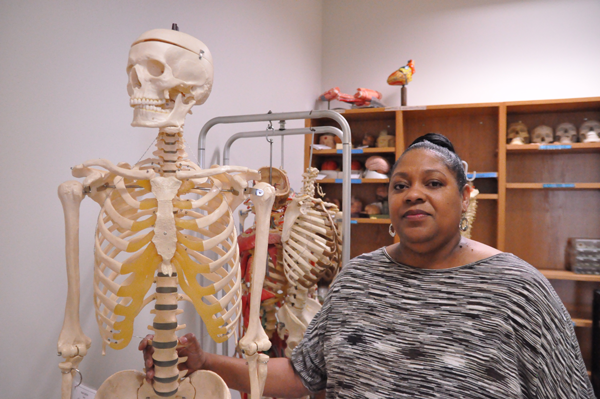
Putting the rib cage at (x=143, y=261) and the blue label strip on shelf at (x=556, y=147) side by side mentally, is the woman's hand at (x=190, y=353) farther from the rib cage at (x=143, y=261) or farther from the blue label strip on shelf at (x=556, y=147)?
the blue label strip on shelf at (x=556, y=147)

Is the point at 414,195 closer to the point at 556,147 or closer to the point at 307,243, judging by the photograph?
the point at 307,243

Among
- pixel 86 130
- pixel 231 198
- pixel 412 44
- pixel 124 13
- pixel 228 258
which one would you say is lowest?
pixel 228 258

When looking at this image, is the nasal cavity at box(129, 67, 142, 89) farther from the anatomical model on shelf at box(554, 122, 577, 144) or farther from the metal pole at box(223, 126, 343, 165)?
the anatomical model on shelf at box(554, 122, 577, 144)

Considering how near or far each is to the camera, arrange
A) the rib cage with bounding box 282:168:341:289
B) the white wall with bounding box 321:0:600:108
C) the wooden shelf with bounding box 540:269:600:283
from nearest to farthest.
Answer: the rib cage with bounding box 282:168:341:289 → the wooden shelf with bounding box 540:269:600:283 → the white wall with bounding box 321:0:600:108

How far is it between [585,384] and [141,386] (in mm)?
1075

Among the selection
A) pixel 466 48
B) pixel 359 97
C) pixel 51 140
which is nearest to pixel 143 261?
pixel 51 140

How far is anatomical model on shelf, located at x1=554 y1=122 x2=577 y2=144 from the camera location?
10.7ft

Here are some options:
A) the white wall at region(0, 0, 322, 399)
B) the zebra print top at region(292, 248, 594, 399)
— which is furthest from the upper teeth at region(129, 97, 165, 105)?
the zebra print top at region(292, 248, 594, 399)

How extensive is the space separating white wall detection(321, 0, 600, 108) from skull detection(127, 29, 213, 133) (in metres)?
3.29

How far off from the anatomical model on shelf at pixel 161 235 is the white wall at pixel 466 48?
329cm

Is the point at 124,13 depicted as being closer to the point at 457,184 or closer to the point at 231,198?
the point at 231,198

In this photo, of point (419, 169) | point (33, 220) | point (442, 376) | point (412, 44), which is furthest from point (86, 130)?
point (412, 44)

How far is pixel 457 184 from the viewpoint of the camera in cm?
108

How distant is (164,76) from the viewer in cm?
93
